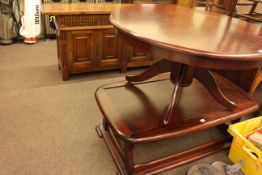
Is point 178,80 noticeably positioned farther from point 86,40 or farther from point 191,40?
point 86,40

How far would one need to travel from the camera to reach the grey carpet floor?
1.45 meters

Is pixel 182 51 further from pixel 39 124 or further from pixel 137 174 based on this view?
pixel 39 124

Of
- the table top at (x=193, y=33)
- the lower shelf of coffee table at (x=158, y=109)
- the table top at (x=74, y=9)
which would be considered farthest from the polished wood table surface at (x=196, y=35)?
the table top at (x=74, y=9)

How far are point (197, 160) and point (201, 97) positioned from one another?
0.44m

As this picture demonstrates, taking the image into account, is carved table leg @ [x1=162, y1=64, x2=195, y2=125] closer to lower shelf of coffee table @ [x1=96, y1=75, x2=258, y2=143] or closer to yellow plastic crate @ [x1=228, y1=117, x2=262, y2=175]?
lower shelf of coffee table @ [x1=96, y1=75, x2=258, y2=143]

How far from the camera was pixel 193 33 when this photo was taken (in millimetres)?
1137

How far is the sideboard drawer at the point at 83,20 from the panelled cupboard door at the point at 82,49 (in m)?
0.08

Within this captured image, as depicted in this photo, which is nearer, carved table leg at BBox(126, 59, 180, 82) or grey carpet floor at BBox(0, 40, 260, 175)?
grey carpet floor at BBox(0, 40, 260, 175)

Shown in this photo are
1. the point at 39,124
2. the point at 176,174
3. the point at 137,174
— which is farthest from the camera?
the point at 39,124

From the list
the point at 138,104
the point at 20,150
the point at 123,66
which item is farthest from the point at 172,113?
the point at 123,66

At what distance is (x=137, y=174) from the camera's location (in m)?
1.35

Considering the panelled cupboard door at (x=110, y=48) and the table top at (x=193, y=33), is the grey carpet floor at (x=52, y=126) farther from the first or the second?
the table top at (x=193, y=33)

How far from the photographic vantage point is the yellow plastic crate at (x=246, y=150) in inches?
54.3

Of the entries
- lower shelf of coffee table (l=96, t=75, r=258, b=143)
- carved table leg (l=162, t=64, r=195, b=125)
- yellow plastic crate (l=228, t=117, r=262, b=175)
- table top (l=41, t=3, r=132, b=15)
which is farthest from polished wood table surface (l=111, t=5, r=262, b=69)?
table top (l=41, t=3, r=132, b=15)
